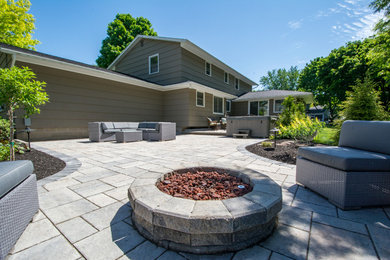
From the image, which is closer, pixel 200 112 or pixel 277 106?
pixel 200 112

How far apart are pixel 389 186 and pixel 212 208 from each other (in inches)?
76.9

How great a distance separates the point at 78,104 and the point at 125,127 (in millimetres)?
2279

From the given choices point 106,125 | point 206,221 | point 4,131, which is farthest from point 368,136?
point 106,125

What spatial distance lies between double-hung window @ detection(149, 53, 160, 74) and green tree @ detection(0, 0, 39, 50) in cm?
843

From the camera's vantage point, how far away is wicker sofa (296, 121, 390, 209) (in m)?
1.59

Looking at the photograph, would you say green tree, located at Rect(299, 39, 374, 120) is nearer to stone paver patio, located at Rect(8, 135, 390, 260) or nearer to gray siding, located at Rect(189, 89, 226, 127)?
gray siding, located at Rect(189, 89, 226, 127)

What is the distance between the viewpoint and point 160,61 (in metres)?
10.8

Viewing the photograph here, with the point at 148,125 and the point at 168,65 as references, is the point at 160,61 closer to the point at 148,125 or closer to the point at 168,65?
the point at 168,65

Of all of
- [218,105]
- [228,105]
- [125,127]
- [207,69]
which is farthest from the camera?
[228,105]

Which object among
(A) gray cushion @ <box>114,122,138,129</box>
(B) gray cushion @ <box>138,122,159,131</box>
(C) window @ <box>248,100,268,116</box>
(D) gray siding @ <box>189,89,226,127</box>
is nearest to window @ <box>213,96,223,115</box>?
(D) gray siding @ <box>189,89,226,127</box>

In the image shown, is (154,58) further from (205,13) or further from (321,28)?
(321,28)

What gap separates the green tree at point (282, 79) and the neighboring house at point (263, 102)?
2949 centimetres

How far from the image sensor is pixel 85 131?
7723 millimetres

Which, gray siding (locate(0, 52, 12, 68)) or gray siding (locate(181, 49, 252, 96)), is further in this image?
gray siding (locate(181, 49, 252, 96))
